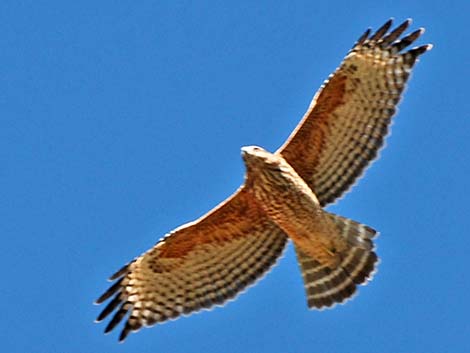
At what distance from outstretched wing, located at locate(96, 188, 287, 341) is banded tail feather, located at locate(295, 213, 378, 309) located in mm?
621

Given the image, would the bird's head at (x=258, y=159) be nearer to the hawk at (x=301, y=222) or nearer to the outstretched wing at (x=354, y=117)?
the hawk at (x=301, y=222)

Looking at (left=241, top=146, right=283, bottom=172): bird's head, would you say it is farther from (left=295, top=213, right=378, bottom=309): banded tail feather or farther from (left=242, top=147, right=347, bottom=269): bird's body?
(left=295, top=213, right=378, bottom=309): banded tail feather

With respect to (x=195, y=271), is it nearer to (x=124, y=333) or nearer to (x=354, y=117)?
(x=124, y=333)

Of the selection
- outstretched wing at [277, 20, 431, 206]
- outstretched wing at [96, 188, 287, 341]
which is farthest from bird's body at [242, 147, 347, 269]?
outstretched wing at [96, 188, 287, 341]

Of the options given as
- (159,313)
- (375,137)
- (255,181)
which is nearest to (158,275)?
(159,313)

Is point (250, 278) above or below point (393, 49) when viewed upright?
below

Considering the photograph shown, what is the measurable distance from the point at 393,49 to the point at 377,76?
0.35 meters

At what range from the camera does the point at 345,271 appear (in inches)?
614

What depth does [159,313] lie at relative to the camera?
1605 centimetres

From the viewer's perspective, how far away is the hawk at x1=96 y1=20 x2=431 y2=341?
15.4 m

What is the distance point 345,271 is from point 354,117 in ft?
5.45

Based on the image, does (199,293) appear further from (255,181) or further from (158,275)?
(255,181)

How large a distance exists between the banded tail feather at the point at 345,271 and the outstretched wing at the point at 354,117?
→ 486 mm

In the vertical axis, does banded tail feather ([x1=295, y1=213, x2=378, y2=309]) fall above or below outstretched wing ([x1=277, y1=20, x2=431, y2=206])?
below
